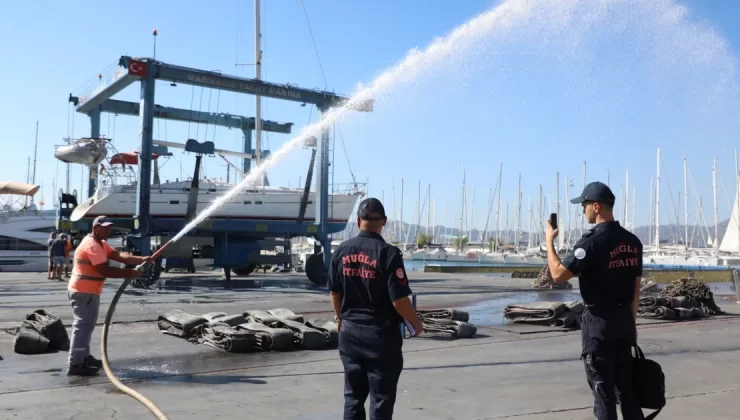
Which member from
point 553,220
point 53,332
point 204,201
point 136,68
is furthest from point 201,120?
point 553,220

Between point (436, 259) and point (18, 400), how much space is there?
3413 inches

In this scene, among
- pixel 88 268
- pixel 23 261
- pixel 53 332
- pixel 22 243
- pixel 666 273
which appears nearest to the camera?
pixel 88 268

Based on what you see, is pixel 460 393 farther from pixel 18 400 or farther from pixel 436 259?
pixel 436 259

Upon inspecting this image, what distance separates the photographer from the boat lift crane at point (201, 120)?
66.4 ft

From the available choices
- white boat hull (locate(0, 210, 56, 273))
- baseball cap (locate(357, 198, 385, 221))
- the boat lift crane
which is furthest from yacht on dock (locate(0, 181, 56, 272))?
baseball cap (locate(357, 198, 385, 221))

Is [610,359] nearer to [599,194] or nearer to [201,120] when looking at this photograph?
[599,194]

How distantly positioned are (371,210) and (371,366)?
101cm

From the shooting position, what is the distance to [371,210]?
440 cm

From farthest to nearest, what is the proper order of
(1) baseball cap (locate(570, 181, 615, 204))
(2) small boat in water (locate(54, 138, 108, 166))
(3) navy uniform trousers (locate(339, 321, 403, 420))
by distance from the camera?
(2) small boat in water (locate(54, 138, 108, 166)), (1) baseball cap (locate(570, 181, 615, 204)), (3) navy uniform trousers (locate(339, 321, 403, 420))

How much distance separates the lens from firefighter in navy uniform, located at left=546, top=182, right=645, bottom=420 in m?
4.41

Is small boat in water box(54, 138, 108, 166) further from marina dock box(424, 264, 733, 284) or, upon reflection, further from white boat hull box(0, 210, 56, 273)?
marina dock box(424, 264, 733, 284)

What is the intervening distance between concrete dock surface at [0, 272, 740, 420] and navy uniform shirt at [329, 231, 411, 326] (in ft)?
5.99

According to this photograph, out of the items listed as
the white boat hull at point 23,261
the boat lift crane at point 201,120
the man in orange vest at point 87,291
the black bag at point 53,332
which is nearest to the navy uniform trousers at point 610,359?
the man in orange vest at point 87,291

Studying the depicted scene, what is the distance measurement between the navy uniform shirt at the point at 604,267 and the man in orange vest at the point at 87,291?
4.81 meters
